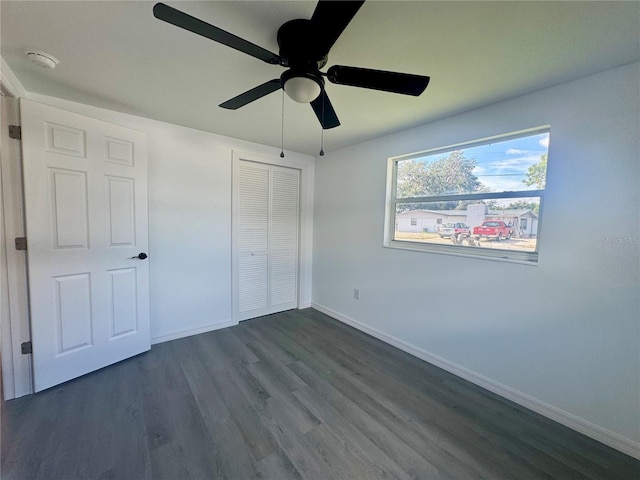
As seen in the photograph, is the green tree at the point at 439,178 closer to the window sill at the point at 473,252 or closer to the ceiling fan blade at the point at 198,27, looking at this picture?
the window sill at the point at 473,252

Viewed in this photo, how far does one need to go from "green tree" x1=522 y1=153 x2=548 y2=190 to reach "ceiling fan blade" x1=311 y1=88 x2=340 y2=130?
59.8 inches

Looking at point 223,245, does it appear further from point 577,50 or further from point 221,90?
Answer: point 577,50

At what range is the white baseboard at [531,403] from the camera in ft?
5.04

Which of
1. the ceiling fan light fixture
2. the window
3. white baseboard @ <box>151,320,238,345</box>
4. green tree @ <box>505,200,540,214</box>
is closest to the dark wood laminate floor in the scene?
white baseboard @ <box>151,320,238,345</box>

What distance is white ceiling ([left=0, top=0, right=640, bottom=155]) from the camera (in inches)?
46.2

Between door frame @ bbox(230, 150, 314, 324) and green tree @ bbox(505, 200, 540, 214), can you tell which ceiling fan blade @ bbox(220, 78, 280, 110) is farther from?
green tree @ bbox(505, 200, 540, 214)

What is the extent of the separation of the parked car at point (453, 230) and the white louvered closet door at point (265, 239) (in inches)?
79.1

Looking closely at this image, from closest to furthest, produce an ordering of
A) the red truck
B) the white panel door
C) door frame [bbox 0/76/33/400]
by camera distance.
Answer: door frame [bbox 0/76/33/400]
the white panel door
the red truck

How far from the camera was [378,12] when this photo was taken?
1.17 m

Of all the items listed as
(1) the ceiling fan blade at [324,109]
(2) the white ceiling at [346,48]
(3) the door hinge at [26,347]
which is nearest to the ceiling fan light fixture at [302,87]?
(1) the ceiling fan blade at [324,109]

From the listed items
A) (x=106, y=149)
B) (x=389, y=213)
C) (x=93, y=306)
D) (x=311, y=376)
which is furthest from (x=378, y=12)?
(x=93, y=306)

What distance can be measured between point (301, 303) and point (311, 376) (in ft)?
5.50

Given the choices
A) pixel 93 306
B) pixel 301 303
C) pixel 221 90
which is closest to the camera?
pixel 221 90

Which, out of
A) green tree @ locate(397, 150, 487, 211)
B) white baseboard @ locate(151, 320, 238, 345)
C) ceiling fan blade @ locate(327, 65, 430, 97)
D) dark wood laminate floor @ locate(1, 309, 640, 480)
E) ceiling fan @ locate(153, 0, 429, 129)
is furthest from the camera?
white baseboard @ locate(151, 320, 238, 345)
